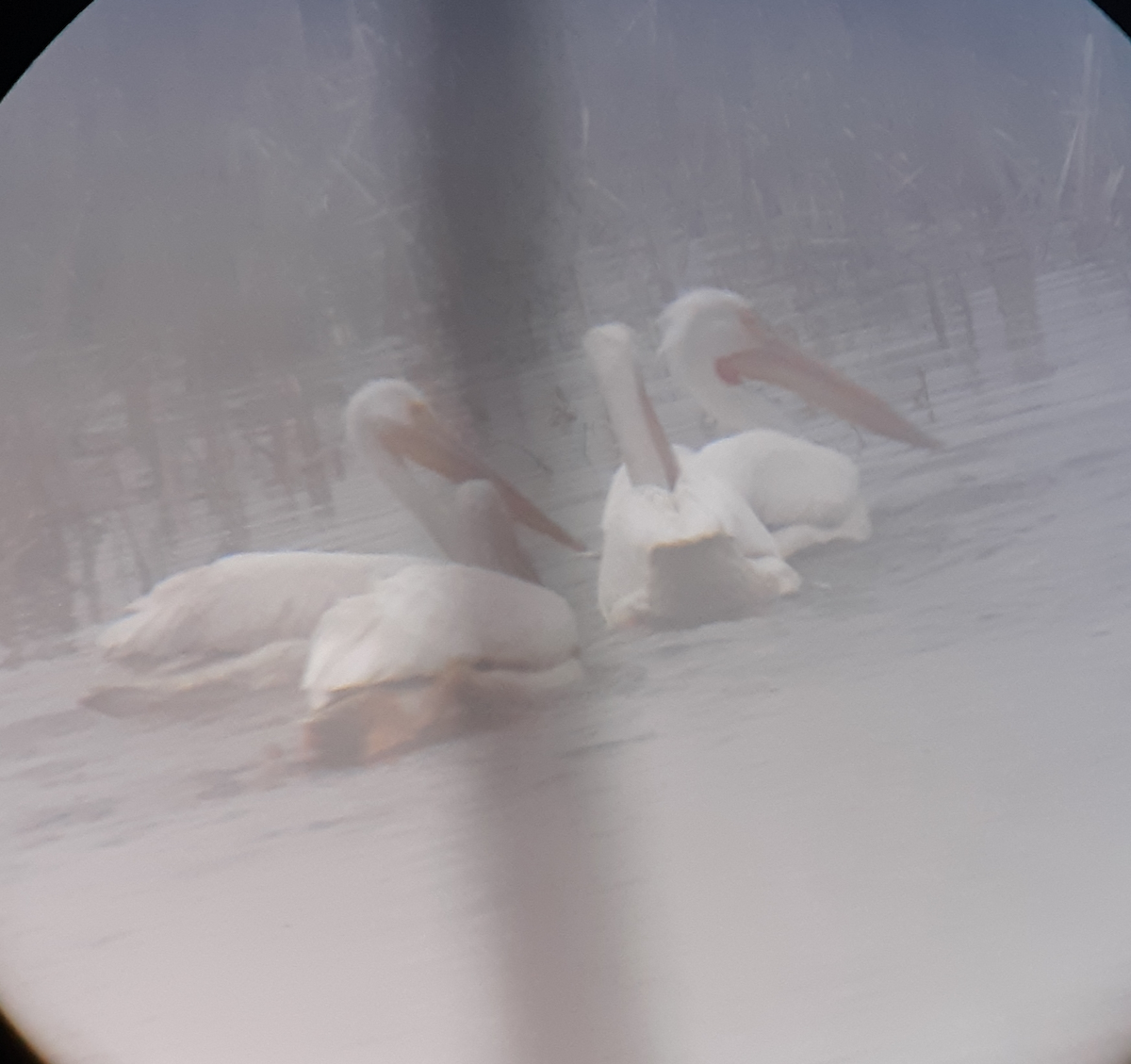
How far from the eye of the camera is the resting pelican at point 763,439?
1.28 meters

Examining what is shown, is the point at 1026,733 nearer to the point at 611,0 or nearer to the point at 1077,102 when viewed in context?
the point at 1077,102

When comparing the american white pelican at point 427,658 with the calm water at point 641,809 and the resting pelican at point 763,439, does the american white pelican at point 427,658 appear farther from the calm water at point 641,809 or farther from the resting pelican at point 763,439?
the resting pelican at point 763,439

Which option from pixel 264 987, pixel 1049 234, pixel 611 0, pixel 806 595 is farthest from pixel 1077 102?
pixel 264 987

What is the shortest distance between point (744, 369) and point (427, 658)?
514 mm

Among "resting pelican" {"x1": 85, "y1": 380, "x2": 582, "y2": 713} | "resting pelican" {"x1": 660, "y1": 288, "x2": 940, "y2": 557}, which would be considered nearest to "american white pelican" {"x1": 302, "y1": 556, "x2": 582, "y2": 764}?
"resting pelican" {"x1": 85, "y1": 380, "x2": 582, "y2": 713}

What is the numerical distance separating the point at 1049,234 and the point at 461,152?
2.45 ft

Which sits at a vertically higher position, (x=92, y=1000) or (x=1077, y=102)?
(x=1077, y=102)

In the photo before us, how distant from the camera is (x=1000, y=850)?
1.25 m

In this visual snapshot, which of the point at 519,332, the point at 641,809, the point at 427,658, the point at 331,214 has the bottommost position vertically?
the point at 641,809

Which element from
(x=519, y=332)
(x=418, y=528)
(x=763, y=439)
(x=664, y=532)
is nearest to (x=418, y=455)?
(x=418, y=528)

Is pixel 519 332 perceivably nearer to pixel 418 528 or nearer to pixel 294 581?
pixel 418 528

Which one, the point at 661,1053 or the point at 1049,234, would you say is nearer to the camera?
the point at 661,1053

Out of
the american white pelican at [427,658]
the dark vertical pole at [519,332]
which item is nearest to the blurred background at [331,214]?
the dark vertical pole at [519,332]

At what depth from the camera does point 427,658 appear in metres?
1.25
